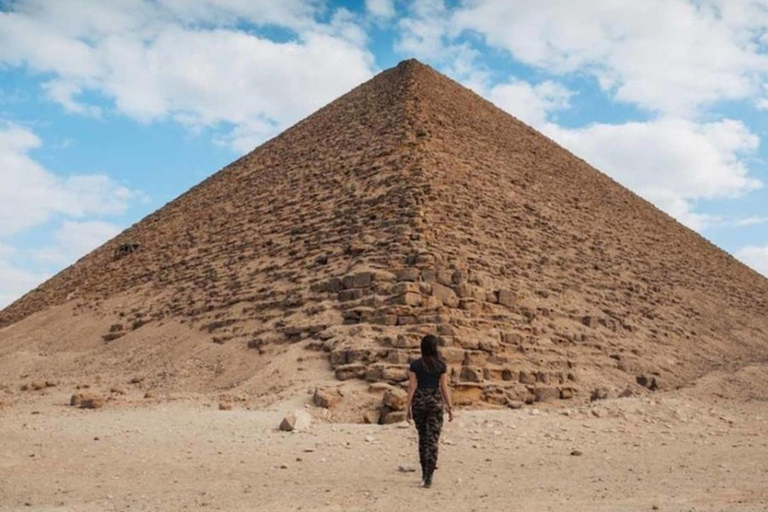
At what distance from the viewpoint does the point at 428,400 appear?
5961mm

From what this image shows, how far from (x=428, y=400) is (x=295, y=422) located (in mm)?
2797

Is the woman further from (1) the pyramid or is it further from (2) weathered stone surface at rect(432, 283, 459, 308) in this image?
(2) weathered stone surface at rect(432, 283, 459, 308)

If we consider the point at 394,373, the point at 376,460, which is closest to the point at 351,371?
the point at 394,373

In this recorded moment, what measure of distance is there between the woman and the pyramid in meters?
3.85

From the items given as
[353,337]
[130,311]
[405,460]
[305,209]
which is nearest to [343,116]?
[305,209]

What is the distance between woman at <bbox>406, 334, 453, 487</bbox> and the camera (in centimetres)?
592

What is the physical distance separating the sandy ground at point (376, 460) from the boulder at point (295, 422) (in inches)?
4.1

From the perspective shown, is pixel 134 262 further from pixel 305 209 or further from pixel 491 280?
pixel 491 280

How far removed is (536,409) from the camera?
31.7ft

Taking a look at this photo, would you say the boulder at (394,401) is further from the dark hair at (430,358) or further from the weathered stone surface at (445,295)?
the dark hair at (430,358)

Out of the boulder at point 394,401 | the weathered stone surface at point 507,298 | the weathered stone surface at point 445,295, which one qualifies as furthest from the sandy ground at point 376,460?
the weathered stone surface at point 507,298

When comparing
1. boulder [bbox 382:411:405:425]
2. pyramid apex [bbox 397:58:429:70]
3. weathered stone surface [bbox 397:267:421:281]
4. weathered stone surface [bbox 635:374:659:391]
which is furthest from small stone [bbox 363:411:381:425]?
pyramid apex [bbox 397:58:429:70]

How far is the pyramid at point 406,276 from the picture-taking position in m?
11.4

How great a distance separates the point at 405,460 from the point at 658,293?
527 inches
